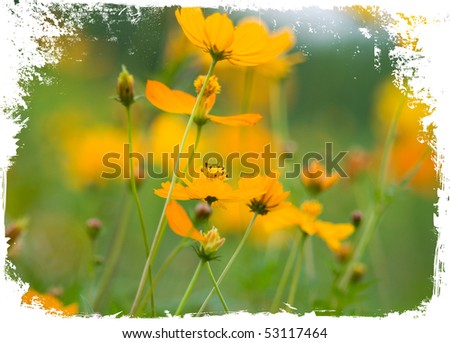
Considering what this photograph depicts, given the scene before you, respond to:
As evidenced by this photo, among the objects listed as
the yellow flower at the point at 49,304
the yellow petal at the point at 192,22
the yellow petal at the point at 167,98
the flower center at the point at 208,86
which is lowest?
the yellow flower at the point at 49,304

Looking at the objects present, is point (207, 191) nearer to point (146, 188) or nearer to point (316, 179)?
point (316, 179)

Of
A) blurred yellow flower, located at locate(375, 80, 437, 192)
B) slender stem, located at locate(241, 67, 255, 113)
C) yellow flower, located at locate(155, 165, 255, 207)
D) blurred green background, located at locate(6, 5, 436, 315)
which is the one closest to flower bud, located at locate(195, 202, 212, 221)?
yellow flower, located at locate(155, 165, 255, 207)

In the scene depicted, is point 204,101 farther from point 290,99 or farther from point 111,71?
→ point 290,99

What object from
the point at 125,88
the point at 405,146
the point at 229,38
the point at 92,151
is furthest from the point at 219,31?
the point at 405,146

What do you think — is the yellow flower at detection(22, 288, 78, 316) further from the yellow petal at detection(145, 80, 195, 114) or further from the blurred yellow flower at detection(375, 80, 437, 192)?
the blurred yellow flower at detection(375, 80, 437, 192)

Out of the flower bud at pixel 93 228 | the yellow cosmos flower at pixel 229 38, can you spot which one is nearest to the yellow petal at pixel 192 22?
the yellow cosmos flower at pixel 229 38

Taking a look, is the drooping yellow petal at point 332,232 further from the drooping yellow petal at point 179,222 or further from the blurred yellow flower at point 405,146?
the blurred yellow flower at point 405,146
